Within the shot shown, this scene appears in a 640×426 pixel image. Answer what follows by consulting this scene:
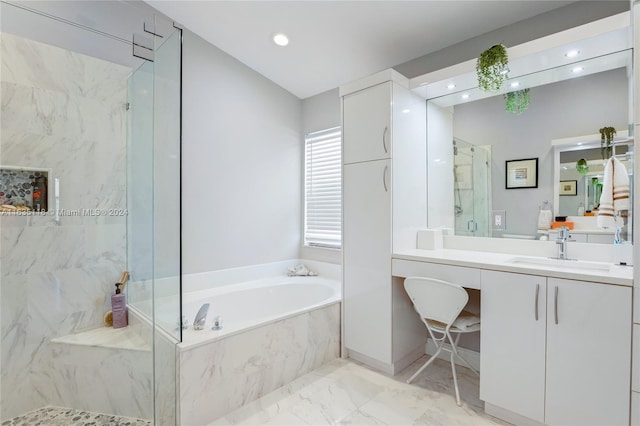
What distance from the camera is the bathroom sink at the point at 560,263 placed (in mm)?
1718

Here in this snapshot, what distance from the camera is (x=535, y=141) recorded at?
2146mm

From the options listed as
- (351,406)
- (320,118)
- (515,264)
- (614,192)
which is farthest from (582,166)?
(320,118)

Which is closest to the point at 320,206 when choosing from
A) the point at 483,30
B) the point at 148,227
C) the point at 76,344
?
the point at 148,227

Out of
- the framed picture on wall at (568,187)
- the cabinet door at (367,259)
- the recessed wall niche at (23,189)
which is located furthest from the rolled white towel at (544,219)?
the recessed wall niche at (23,189)

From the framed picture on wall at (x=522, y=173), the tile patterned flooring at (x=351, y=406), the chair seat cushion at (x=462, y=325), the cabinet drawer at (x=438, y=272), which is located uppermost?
the framed picture on wall at (x=522, y=173)

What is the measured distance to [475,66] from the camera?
202 cm

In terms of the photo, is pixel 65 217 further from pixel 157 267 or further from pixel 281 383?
pixel 281 383

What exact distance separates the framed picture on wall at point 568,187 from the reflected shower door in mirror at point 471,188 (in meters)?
0.44

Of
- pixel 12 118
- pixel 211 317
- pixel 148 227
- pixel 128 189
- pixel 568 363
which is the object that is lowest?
pixel 211 317

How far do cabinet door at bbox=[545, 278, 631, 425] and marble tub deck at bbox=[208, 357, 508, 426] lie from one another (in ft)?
1.40

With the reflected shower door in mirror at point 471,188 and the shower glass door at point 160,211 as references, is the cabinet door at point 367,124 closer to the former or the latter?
the reflected shower door in mirror at point 471,188

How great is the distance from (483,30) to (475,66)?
49 cm

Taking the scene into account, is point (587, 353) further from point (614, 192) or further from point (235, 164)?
point (235, 164)

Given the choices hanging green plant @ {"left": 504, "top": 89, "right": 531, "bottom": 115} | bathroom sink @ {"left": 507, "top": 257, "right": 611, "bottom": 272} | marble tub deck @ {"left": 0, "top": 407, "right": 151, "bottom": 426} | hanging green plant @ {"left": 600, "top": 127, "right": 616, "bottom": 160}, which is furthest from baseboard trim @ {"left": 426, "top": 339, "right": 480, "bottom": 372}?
marble tub deck @ {"left": 0, "top": 407, "right": 151, "bottom": 426}
